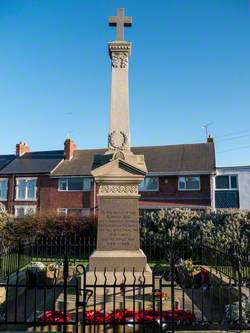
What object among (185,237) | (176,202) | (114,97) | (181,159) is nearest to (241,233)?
(185,237)

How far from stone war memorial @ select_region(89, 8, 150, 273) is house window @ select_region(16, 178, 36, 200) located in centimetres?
2546

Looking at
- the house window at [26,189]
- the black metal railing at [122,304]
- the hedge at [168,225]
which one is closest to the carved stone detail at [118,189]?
the black metal railing at [122,304]

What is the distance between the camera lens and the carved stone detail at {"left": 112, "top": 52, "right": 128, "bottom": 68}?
9.02 m

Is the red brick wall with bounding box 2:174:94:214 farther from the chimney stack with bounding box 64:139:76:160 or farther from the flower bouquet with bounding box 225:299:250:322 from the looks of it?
the flower bouquet with bounding box 225:299:250:322

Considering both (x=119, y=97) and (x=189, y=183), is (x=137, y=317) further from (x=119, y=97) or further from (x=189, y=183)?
(x=189, y=183)

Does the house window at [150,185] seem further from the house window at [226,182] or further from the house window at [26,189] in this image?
the house window at [26,189]

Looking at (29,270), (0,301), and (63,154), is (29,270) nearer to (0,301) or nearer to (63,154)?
(0,301)

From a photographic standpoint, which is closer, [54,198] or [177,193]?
Answer: [177,193]

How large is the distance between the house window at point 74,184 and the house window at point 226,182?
12187mm

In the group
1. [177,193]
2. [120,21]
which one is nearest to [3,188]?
[177,193]

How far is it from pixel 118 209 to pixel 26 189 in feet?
87.2

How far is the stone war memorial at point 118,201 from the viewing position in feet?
25.0

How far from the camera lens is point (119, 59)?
356 inches

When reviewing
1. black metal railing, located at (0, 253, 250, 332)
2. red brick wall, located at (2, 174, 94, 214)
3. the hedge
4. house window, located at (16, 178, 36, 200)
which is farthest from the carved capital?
house window, located at (16, 178, 36, 200)
